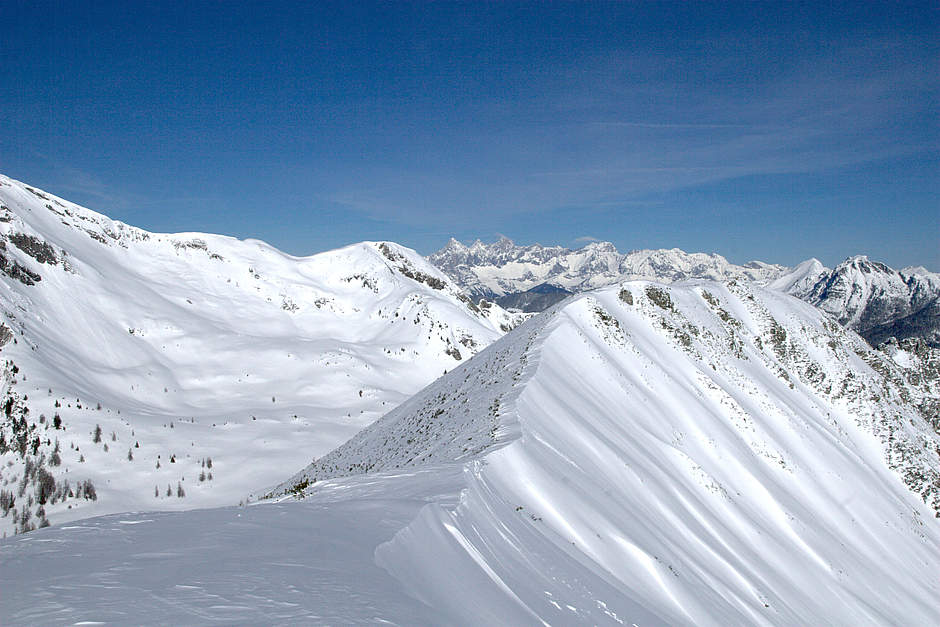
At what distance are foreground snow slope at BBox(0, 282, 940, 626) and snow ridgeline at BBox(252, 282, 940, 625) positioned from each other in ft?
0.38

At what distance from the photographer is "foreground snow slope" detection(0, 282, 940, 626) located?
6539 millimetres

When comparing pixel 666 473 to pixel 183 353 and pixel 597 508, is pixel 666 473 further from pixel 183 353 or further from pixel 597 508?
pixel 183 353

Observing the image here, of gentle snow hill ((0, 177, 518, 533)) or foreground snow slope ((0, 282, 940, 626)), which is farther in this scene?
gentle snow hill ((0, 177, 518, 533))

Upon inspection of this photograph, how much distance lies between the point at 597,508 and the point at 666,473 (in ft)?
31.1

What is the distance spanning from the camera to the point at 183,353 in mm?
53000

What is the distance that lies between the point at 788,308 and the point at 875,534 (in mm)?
27689

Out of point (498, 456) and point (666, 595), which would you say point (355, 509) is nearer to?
point (498, 456)

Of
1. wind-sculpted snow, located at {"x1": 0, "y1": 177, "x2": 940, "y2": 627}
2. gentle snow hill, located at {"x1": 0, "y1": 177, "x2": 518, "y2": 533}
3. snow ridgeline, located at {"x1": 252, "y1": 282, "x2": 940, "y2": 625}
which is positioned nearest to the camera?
wind-sculpted snow, located at {"x1": 0, "y1": 177, "x2": 940, "y2": 627}

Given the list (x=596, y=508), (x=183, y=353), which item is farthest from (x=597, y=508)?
(x=183, y=353)

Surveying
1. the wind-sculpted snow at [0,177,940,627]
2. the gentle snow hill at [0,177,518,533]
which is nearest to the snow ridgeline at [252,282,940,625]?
the wind-sculpted snow at [0,177,940,627]

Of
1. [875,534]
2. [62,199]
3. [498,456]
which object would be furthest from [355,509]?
[62,199]

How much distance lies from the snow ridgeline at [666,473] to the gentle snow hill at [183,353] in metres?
10.7

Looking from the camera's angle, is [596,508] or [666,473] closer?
[596,508]

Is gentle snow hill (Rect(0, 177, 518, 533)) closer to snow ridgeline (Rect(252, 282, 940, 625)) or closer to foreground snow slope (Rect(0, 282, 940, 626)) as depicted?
foreground snow slope (Rect(0, 282, 940, 626))
